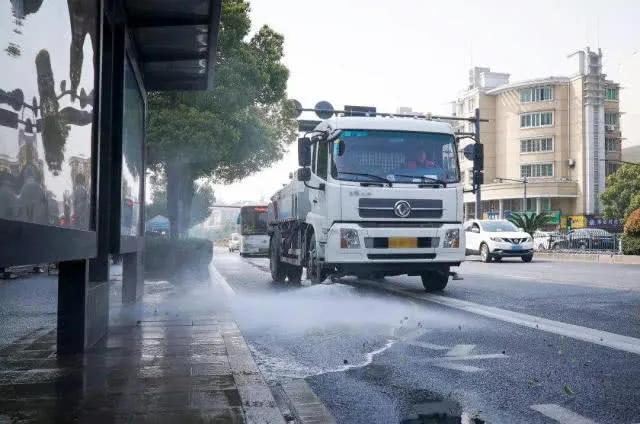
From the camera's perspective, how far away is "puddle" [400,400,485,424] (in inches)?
153

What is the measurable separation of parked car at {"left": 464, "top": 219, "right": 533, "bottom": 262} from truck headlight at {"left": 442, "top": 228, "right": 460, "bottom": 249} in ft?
47.7

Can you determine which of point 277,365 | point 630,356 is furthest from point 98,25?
point 630,356

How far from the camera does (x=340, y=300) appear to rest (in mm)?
11117

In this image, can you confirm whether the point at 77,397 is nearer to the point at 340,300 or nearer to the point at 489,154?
the point at 340,300

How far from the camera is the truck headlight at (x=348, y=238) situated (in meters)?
10.2

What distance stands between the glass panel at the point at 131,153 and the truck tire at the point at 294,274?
5028mm

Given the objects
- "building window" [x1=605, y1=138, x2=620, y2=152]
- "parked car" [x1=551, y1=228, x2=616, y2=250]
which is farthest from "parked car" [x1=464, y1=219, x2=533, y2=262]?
"building window" [x1=605, y1=138, x2=620, y2=152]

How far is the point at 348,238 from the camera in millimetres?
10266

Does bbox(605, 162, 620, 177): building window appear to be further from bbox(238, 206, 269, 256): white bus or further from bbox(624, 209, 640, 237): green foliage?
bbox(624, 209, 640, 237): green foliage

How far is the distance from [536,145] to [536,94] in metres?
5.18

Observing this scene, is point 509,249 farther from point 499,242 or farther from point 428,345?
point 428,345

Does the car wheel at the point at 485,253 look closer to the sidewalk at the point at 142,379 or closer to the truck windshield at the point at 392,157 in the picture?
the truck windshield at the point at 392,157

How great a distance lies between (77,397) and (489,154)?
70207mm

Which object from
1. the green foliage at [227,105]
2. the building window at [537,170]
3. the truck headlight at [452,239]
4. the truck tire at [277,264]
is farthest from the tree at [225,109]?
the building window at [537,170]
